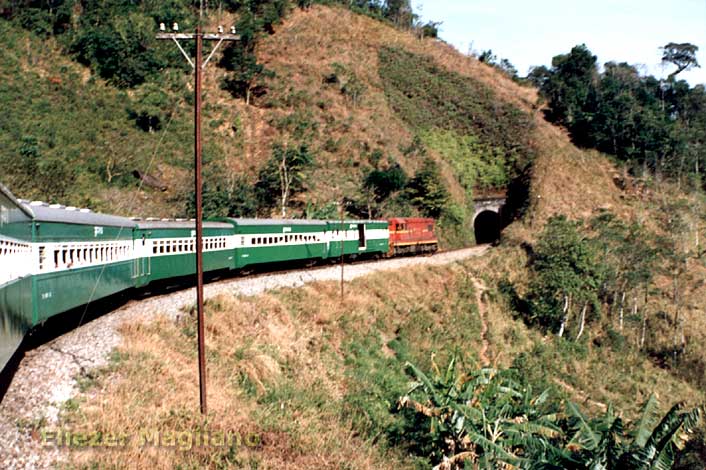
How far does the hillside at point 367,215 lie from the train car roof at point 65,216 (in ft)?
10.2

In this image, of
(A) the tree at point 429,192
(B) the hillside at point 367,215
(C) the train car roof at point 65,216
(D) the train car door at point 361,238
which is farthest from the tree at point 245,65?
(C) the train car roof at point 65,216

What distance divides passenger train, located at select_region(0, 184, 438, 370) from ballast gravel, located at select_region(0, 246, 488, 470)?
0.82 metres

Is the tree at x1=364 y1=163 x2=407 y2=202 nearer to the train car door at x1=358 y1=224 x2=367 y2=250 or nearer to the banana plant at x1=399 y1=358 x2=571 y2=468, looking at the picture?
the train car door at x1=358 y1=224 x2=367 y2=250

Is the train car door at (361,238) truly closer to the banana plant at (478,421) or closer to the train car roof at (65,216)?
the train car roof at (65,216)

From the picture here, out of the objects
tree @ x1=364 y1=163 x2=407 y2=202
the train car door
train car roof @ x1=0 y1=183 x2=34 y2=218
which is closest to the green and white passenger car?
train car roof @ x1=0 y1=183 x2=34 y2=218

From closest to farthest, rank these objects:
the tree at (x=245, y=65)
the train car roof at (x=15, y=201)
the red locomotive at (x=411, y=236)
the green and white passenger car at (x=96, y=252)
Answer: the train car roof at (x=15, y=201) → the green and white passenger car at (x=96, y=252) → the red locomotive at (x=411, y=236) → the tree at (x=245, y=65)

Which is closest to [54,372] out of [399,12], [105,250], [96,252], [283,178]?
[96,252]

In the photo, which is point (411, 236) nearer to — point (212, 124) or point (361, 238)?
point (361, 238)

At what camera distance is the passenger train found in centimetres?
1011

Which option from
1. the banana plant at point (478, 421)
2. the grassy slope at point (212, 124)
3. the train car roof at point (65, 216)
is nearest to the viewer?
the train car roof at point (65, 216)

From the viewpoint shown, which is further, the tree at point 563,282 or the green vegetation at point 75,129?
the green vegetation at point 75,129

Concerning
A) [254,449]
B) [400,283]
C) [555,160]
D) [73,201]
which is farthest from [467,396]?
[555,160]

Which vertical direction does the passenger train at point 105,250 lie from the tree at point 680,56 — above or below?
below

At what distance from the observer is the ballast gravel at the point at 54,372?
9.08 metres
